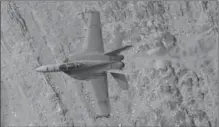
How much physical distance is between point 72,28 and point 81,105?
53.3 ft

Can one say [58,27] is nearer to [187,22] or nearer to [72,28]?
[72,28]

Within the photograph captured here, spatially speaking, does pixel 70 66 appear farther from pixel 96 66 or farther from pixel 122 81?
pixel 122 81

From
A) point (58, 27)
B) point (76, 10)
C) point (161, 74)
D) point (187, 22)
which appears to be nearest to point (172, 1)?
point (187, 22)

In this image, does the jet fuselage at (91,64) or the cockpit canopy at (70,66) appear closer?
the cockpit canopy at (70,66)

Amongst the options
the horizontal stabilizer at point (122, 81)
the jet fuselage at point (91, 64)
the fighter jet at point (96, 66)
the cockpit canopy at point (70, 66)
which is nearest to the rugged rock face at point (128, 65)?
the fighter jet at point (96, 66)

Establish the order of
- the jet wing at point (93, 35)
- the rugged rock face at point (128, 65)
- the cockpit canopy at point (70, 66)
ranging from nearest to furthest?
1. the cockpit canopy at point (70, 66)
2. the jet wing at point (93, 35)
3. the rugged rock face at point (128, 65)

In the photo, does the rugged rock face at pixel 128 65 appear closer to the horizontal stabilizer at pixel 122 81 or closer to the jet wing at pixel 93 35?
the jet wing at pixel 93 35

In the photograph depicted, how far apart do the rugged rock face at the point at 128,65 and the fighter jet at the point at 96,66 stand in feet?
59.1

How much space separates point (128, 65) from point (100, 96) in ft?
68.9

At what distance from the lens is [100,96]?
48438 millimetres

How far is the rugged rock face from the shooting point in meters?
67.9

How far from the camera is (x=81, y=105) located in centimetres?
6744

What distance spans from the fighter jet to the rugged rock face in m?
18.0

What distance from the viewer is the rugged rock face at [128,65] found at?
67.9 meters
